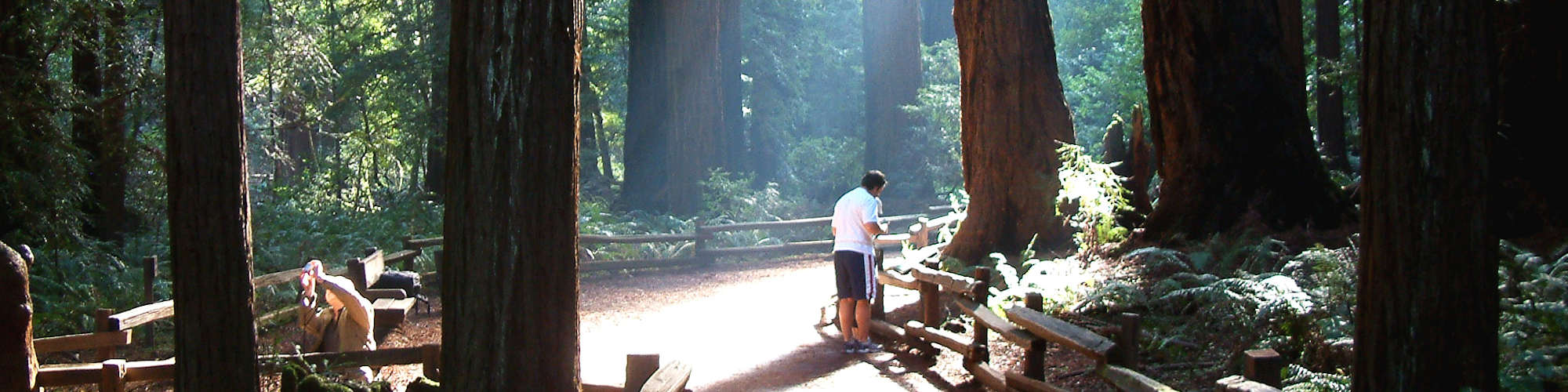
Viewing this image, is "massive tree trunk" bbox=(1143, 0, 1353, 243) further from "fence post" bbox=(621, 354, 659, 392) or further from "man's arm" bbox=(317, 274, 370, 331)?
"man's arm" bbox=(317, 274, 370, 331)

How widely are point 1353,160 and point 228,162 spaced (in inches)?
788

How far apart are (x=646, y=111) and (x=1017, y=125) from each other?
43.8ft

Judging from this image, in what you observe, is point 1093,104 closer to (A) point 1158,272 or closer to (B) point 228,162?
(A) point 1158,272

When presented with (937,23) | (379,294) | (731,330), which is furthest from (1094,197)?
(937,23)

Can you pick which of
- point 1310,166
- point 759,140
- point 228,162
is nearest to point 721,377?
point 228,162

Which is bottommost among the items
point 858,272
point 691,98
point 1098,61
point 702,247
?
point 702,247

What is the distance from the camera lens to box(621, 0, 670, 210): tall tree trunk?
26844 millimetres

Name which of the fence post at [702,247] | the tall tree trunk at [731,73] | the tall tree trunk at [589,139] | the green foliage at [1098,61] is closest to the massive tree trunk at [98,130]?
the fence post at [702,247]

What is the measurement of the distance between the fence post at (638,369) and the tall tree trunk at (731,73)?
23.2 m

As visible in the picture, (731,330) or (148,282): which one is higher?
(148,282)

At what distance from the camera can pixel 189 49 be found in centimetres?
762

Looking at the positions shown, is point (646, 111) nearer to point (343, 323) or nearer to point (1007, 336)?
point (343, 323)

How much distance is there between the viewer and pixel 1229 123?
12531mm

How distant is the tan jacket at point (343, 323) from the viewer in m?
10.1
